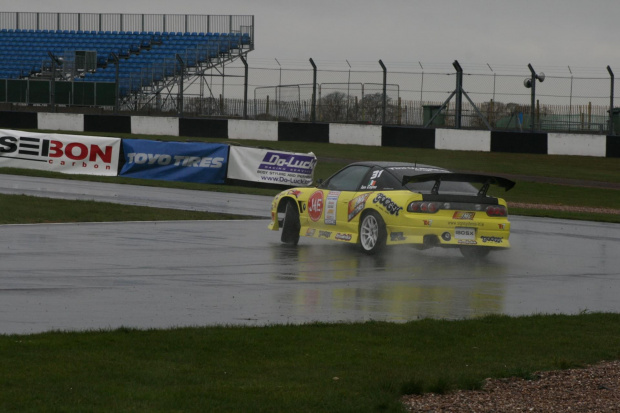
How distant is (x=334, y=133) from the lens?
35125mm

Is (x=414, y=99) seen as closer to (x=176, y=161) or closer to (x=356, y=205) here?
(x=176, y=161)

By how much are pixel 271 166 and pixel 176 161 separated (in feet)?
8.79

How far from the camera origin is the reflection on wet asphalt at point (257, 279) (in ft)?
30.3

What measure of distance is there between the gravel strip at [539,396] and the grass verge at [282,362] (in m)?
0.13

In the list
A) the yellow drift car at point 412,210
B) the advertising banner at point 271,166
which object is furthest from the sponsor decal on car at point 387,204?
the advertising banner at point 271,166

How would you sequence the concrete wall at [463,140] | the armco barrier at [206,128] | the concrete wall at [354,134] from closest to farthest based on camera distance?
1. the concrete wall at [463,140]
2. the concrete wall at [354,134]
3. the armco barrier at [206,128]

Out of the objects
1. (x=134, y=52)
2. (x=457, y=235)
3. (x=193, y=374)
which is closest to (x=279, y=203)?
(x=457, y=235)

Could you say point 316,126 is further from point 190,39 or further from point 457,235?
point 457,235

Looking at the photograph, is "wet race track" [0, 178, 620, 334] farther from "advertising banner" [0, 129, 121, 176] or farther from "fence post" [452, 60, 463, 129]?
"fence post" [452, 60, 463, 129]

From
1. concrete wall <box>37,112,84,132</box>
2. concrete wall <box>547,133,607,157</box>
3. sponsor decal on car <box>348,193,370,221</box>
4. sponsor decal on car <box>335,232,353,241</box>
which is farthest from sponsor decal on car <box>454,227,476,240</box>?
concrete wall <box>37,112,84,132</box>

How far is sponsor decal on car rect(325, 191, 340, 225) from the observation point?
14.8 metres

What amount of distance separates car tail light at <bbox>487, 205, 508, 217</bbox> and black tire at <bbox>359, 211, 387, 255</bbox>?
4.64 ft

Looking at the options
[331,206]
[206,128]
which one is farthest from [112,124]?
[331,206]

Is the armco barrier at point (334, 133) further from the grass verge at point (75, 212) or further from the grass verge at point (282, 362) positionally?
the grass verge at point (282, 362)
